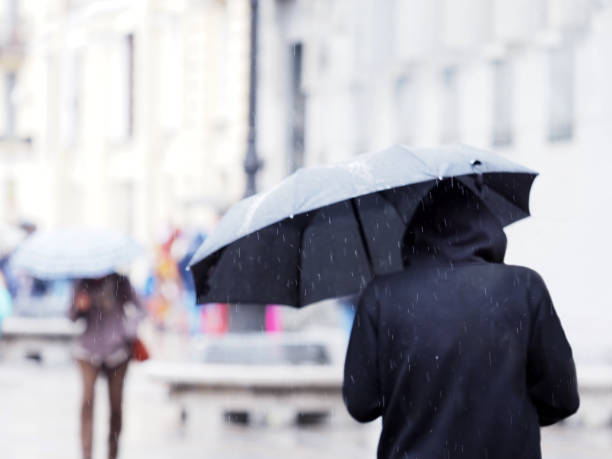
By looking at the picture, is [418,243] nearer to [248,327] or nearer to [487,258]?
[487,258]

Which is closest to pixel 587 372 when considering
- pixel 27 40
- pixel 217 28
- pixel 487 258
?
pixel 487 258

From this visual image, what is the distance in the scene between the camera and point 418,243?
331 cm

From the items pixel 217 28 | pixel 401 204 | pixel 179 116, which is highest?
pixel 217 28

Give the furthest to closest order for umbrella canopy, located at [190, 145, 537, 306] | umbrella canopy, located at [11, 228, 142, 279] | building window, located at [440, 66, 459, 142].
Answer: building window, located at [440, 66, 459, 142] < umbrella canopy, located at [11, 228, 142, 279] < umbrella canopy, located at [190, 145, 537, 306]

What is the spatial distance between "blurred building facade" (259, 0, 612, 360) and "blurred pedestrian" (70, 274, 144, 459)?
5.53m

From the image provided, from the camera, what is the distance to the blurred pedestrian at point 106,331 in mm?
7441

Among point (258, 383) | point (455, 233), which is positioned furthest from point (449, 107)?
point (455, 233)

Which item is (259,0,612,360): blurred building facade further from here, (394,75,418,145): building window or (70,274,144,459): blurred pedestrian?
(70,274,144,459): blurred pedestrian

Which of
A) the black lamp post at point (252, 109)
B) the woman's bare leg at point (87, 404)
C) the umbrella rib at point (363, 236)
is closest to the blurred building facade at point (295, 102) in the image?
the black lamp post at point (252, 109)

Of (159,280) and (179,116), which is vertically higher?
(179,116)

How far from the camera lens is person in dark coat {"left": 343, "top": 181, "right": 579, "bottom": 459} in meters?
3.18

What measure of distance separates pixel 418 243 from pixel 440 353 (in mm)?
307

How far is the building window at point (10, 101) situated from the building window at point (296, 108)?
601 inches

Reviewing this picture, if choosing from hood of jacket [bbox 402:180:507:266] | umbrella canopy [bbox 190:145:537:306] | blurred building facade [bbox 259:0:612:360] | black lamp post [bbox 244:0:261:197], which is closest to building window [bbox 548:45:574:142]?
blurred building facade [bbox 259:0:612:360]
